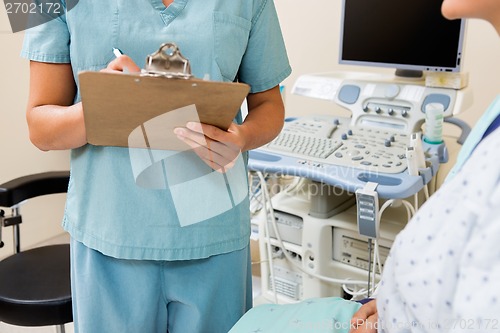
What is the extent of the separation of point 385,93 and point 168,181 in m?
1.01

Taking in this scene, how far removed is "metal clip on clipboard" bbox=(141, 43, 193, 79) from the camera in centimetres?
68

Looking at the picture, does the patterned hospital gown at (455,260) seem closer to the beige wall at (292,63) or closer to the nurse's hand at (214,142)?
Answer: the nurse's hand at (214,142)

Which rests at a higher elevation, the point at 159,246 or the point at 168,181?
the point at 168,181

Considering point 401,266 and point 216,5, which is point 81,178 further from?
point 401,266

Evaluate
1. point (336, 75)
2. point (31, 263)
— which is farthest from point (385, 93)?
point (31, 263)

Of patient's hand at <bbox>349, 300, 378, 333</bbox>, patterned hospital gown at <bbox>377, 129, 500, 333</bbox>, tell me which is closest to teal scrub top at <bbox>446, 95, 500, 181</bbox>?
patterned hospital gown at <bbox>377, 129, 500, 333</bbox>

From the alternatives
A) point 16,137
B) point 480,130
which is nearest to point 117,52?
point 480,130

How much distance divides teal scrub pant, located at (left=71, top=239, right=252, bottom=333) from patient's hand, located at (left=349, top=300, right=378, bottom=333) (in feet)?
0.81

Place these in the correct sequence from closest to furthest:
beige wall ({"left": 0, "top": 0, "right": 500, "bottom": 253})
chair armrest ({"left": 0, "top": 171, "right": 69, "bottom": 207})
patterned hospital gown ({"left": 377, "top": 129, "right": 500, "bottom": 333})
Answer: patterned hospital gown ({"left": 377, "top": 129, "right": 500, "bottom": 333}) → chair armrest ({"left": 0, "top": 171, "right": 69, "bottom": 207}) → beige wall ({"left": 0, "top": 0, "right": 500, "bottom": 253})

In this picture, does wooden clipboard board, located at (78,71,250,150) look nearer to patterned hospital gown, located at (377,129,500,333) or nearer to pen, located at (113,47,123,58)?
pen, located at (113,47,123,58)

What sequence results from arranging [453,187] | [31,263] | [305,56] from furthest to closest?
[305,56] → [31,263] → [453,187]

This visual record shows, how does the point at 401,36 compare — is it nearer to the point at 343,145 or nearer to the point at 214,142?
the point at 343,145

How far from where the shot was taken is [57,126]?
87 centimetres

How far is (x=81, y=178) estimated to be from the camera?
95cm
